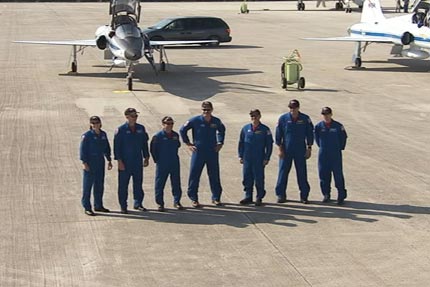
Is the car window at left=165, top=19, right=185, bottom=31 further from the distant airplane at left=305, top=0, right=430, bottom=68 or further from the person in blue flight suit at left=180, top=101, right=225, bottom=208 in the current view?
the person in blue flight suit at left=180, top=101, right=225, bottom=208

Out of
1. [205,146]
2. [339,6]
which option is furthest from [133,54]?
[339,6]

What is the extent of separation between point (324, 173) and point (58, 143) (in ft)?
21.1

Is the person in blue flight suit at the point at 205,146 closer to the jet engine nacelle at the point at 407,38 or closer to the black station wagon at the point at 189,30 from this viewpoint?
the jet engine nacelle at the point at 407,38

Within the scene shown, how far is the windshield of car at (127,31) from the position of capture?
928 inches

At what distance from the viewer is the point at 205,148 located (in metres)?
12.1

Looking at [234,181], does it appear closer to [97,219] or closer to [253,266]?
[97,219]

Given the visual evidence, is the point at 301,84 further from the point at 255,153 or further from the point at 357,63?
the point at 255,153

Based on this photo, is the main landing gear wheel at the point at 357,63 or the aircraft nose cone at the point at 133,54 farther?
the main landing gear wheel at the point at 357,63

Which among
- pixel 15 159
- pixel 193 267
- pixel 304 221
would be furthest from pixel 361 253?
pixel 15 159

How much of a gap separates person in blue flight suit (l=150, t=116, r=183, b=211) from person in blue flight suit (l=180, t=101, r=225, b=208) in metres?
0.34

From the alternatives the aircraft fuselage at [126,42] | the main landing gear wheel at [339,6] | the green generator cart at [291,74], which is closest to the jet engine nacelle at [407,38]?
the green generator cart at [291,74]

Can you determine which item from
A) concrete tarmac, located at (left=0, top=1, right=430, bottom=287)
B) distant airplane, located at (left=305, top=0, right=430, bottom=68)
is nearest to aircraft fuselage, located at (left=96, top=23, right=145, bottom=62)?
concrete tarmac, located at (left=0, top=1, right=430, bottom=287)

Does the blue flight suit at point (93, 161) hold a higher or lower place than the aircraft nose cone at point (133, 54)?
lower

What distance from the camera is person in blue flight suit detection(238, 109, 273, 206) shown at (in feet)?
39.6
